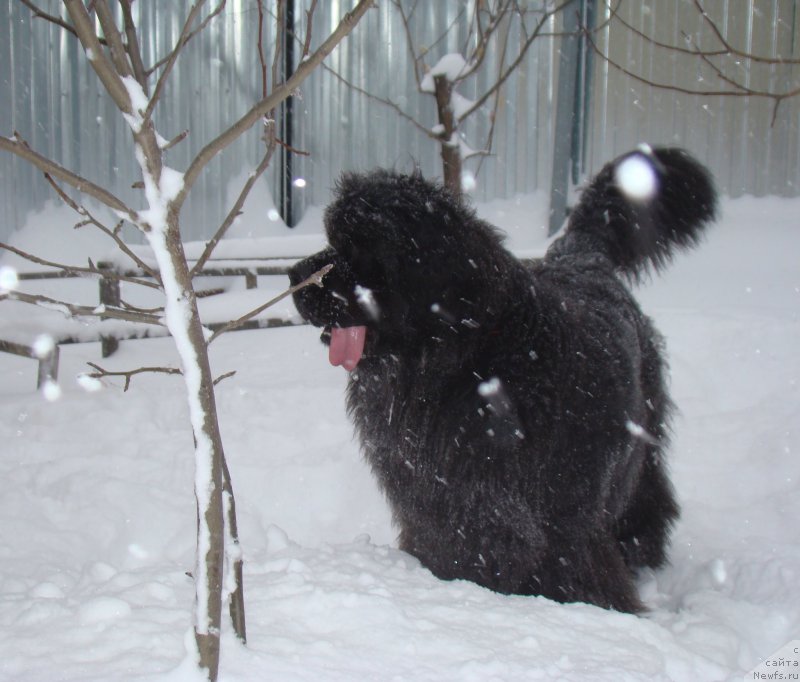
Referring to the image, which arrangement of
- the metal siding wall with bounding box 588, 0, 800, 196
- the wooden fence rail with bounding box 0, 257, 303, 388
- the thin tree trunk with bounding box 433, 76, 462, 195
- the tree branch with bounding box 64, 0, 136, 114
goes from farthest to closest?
the metal siding wall with bounding box 588, 0, 800, 196 < the thin tree trunk with bounding box 433, 76, 462, 195 < the wooden fence rail with bounding box 0, 257, 303, 388 < the tree branch with bounding box 64, 0, 136, 114

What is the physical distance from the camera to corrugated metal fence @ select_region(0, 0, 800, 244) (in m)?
7.01

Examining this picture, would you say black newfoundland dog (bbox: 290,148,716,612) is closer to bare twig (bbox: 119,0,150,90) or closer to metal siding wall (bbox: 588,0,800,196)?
bare twig (bbox: 119,0,150,90)

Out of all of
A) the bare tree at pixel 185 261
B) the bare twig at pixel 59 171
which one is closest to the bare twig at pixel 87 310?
the bare tree at pixel 185 261

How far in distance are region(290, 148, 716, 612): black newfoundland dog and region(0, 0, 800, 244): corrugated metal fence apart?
473cm

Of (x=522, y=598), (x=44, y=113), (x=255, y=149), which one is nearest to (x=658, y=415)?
(x=522, y=598)

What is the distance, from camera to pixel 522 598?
2195 millimetres

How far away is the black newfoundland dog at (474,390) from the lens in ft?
6.92

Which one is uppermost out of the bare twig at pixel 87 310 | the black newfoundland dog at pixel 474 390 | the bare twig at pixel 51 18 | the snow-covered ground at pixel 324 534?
the bare twig at pixel 51 18

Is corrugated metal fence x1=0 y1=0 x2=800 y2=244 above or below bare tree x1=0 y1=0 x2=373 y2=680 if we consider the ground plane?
above

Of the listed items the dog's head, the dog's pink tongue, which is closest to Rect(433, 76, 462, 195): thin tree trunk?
the dog's head

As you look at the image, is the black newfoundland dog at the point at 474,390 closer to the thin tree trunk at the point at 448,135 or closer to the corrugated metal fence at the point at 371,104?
the thin tree trunk at the point at 448,135

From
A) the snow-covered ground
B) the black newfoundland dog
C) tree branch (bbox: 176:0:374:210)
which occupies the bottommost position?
the snow-covered ground

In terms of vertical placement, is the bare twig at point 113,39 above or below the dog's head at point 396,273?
above

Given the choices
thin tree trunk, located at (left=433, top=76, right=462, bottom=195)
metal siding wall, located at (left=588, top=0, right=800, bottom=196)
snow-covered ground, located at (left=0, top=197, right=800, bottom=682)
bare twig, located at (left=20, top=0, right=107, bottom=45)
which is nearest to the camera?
bare twig, located at (left=20, top=0, right=107, bottom=45)
